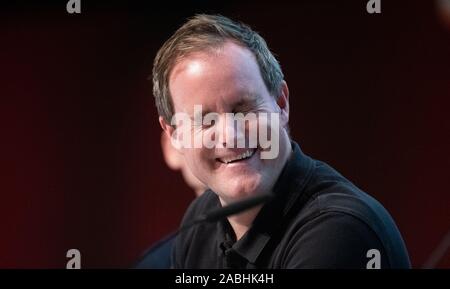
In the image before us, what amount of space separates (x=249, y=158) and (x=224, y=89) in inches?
5.8

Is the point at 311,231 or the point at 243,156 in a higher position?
the point at 243,156

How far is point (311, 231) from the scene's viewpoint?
1092 millimetres

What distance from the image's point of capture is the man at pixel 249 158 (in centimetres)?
113

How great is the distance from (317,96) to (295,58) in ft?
0.40

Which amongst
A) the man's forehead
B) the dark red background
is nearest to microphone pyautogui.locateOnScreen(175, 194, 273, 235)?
the man's forehead

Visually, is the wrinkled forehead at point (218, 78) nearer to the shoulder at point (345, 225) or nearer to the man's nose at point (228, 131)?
the man's nose at point (228, 131)

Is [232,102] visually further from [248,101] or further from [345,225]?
[345,225]

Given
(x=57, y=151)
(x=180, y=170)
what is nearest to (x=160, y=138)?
(x=180, y=170)

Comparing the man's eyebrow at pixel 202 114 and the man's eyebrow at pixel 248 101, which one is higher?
the man's eyebrow at pixel 248 101

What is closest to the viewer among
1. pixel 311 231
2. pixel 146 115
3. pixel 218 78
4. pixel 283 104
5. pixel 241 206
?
pixel 241 206

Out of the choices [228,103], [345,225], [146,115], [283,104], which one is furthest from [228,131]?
[146,115]

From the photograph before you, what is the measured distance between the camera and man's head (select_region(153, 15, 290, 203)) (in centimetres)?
120

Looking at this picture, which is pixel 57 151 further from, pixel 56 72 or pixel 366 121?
pixel 366 121

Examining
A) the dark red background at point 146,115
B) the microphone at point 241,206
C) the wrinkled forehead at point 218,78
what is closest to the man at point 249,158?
the wrinkled forehead at point 218,78
